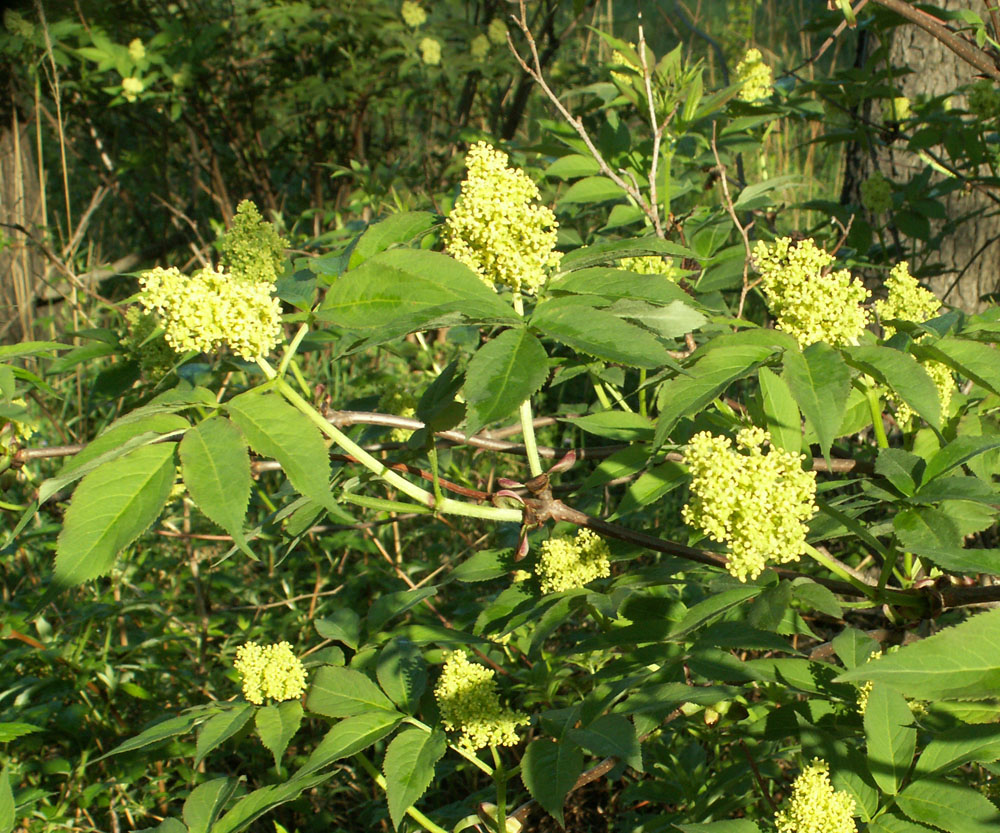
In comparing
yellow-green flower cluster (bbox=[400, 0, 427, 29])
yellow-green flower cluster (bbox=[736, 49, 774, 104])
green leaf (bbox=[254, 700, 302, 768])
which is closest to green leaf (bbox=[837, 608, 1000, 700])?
green leaf (bbox=[254, 700, 302, 768])

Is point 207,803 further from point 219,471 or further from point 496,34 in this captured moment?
point 496,34

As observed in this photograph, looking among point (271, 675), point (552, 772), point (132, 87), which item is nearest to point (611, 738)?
point (552, 772)

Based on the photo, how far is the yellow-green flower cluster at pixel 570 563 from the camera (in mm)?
1605

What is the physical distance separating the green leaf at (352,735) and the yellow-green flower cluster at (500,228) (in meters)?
0.77

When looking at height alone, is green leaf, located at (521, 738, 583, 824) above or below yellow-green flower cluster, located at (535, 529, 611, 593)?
below

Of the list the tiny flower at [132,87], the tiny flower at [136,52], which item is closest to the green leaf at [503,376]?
the tiny flower at [132,87]

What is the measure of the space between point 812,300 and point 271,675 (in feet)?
3.67

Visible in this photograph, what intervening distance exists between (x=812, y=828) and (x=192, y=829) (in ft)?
3.19

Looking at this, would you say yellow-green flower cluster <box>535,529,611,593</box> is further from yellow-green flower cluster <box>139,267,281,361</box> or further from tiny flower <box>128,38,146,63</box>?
tiny flower <box>128,38,146,63</box>

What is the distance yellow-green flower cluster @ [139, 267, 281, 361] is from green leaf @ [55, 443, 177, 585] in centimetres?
16

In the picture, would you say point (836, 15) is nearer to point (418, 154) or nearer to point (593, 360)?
point (593, 360)

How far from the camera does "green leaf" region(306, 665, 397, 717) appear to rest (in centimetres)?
156

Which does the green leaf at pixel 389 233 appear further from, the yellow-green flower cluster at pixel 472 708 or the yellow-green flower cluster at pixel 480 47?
the yellow-green flower cluster at pixel 480 47

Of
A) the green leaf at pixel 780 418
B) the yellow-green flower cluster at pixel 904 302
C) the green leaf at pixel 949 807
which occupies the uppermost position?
the yellow-green flower cluster at pixel 904 302
